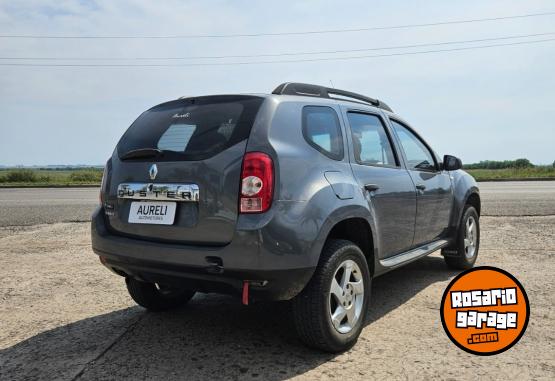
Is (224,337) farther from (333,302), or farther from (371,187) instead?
(371,187)

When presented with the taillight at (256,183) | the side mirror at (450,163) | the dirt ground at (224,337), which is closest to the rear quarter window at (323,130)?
the taillight at (256,183)

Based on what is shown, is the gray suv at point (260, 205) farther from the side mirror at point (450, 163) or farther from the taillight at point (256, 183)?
the side mirror at point (450, 163)

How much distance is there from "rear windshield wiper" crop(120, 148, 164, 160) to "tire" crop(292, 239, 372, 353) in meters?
1.29

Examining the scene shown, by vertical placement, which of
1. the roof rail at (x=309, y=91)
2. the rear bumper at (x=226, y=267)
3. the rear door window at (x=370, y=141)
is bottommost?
the rear bumper at (x=226, y=267)

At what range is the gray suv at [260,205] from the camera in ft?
9.11

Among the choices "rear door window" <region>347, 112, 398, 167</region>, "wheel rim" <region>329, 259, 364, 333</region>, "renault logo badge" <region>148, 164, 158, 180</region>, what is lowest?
"wheel rim" <region>329, 259, 364, 333</region>

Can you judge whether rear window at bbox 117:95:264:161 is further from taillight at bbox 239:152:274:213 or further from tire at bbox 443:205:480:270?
tire at bbox 443:205:480:270

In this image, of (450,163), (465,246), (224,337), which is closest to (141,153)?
(224,337)

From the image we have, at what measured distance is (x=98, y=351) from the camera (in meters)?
3.23

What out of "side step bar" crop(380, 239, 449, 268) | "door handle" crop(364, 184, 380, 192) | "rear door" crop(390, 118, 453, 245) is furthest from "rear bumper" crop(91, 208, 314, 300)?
"rear door" crop(390, 118, 453, 245)

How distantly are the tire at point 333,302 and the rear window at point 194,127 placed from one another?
97 centimetres

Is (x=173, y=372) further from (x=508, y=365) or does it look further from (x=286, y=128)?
(x=508, y=365)

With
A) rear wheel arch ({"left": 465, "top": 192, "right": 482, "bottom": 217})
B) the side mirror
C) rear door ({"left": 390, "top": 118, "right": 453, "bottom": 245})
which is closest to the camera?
rear door ({"left": 390, "top": 118, "right": 453, "bottom": 245})

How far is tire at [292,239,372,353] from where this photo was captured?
9.62 feet
